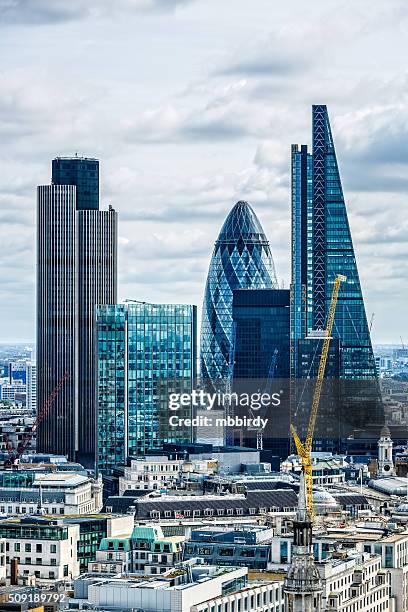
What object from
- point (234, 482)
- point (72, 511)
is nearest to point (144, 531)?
point (72, 511)

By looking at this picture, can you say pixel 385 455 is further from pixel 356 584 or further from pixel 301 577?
pixel 301 577

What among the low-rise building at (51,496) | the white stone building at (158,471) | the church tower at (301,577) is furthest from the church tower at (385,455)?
the church tower at (301,577)

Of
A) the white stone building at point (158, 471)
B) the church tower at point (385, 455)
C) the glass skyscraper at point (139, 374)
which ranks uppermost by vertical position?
the glass skyscraper at point (139, 374)

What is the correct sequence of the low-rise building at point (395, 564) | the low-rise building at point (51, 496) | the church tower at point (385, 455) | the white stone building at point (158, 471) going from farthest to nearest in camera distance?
the church tower at point (385, 455) → the white stone building at point (158, 471) → the low-rise building at point (51, 496) → the low-rise building at point (395, 564)

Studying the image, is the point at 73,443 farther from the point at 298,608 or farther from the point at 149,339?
the point at 298,608

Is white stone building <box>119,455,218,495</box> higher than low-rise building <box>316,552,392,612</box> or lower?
higher

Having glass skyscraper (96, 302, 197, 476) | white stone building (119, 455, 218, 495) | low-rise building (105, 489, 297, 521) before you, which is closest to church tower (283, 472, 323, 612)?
low-rise building (105, 489, 297, 521)

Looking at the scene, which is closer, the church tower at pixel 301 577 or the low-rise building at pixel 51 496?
the church tower at pixel 301 577

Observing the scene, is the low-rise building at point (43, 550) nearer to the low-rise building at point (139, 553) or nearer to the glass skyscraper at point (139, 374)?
the low-rise building at point (139, 553)

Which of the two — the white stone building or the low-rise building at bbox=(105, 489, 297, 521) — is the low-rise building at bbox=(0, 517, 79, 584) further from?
the white stone building
